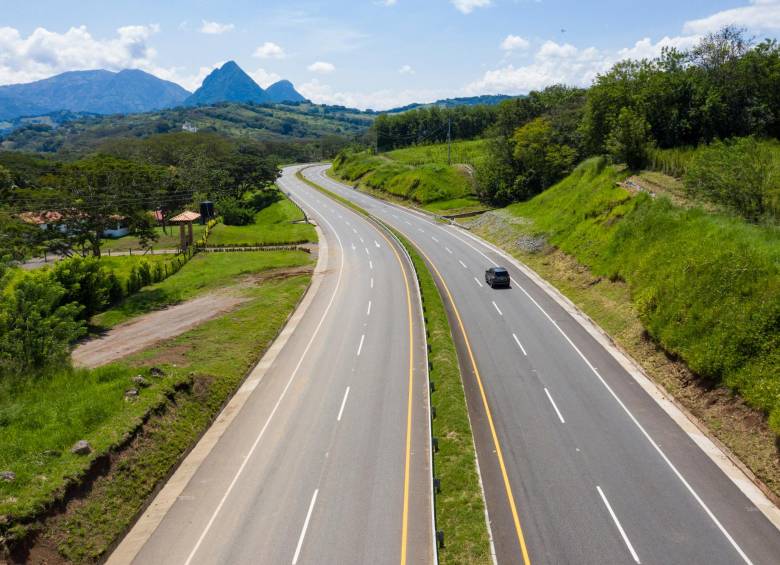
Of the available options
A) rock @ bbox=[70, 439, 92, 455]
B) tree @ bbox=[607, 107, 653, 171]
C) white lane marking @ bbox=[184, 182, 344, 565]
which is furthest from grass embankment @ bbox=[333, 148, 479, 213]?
rock @ bbox=[70, 439, 92, 455]

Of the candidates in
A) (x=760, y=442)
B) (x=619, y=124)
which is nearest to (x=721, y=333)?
(x=760, y=442)

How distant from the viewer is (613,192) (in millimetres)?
50719

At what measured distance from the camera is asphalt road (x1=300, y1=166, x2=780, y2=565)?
53.1 feet

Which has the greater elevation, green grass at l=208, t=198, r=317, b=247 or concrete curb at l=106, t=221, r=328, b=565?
green grass at l=208, t=198, r=317, b=247

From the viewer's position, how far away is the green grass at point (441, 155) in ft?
374

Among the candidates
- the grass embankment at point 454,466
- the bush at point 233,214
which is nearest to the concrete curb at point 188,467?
the grass embankment at point 454,466

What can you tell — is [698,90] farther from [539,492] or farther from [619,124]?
[539,492]

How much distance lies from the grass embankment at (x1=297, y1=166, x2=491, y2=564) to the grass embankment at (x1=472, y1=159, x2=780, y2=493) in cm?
1102

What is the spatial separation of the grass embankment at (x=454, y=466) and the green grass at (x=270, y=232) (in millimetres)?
41237

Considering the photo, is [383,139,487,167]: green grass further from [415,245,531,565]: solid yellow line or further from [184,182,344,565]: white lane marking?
[415,245,531,565]: solid yellow line

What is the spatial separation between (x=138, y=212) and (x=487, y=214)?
46744mm

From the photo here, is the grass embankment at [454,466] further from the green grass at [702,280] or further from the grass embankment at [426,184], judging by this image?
the grass embankment at [426,184]

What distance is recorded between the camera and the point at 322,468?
67.9ft

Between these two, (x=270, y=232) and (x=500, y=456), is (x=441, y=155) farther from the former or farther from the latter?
(x=500, y=456)
